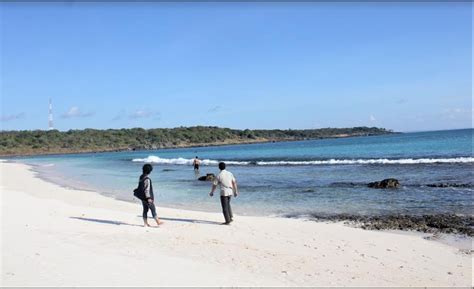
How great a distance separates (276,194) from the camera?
61.1 feet

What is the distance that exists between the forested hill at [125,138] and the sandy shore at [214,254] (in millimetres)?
120008

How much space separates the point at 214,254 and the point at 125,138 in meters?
150

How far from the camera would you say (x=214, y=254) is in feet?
A: 26.8

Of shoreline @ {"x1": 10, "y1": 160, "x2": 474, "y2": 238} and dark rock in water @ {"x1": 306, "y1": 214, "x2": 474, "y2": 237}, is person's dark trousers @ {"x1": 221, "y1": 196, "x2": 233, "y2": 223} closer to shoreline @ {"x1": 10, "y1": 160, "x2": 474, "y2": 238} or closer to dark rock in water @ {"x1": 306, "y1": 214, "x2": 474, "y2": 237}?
shoreline @ {"x1": 10, "y1": 160, "x2": 474, "y2": 238}

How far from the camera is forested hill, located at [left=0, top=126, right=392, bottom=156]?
129 metres

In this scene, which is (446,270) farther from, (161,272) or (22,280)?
(22,280)

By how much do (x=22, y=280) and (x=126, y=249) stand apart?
234cm

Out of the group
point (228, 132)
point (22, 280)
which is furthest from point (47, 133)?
point (22, 280)

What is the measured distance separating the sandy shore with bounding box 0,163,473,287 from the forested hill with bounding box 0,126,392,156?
120m

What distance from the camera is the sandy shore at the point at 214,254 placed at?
260 inches

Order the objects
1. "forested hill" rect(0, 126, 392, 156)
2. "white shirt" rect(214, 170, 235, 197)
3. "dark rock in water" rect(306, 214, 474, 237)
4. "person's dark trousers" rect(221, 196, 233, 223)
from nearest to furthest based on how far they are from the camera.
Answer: "dark rock in water" rect(306, 214, 474, 237)
"person's dark trousers" rect(221, 196, 233, 223)
"white shirt" rect(214, 170, 235, 197)
"forested hill" rect(0, 126, 392, 156)

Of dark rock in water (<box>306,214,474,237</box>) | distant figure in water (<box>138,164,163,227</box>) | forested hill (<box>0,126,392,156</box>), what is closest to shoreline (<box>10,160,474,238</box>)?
dark rock in water (<box>306,214,474,237</box>)

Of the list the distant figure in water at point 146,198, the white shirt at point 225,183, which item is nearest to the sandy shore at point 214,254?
the distant figure in water at point 146,198

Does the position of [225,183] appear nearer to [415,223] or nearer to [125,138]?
[415,223]
